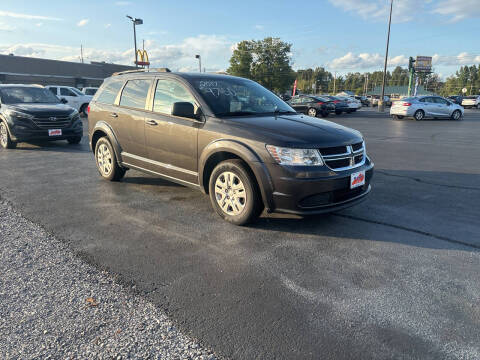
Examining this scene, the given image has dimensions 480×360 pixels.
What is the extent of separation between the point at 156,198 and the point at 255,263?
2.54 metres

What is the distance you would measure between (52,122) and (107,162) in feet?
15.1

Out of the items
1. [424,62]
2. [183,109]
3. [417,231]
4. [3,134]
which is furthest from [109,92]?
[424,62]

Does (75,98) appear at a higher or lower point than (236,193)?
higher

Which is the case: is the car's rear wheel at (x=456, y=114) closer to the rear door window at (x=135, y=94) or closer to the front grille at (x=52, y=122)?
the front grille at (x=52, y=122)

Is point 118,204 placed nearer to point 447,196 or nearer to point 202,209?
point 202,209

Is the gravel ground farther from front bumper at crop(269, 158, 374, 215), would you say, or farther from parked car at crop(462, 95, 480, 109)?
parked car at crop(462, 95, 480, 109)

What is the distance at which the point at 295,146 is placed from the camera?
3816 mm

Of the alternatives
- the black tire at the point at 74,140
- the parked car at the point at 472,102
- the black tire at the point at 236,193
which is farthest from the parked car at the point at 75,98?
the parked car at the point at 472,102

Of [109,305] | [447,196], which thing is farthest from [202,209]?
[447,196]

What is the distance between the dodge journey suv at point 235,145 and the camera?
3859 mm

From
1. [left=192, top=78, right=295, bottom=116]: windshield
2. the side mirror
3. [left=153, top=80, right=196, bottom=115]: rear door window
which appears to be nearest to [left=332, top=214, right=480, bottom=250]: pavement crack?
[left=192, top=78, right=295, bottom=116]: windshield

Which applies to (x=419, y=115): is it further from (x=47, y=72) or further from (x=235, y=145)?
(x=47, y=72)

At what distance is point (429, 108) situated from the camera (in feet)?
71.7

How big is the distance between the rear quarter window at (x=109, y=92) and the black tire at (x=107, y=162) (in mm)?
654
